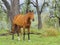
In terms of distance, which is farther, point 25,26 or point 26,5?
point 26,5

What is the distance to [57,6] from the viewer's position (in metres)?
27.0

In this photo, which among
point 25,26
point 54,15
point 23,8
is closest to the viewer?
point 25,26

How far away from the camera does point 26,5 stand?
25.4 meters

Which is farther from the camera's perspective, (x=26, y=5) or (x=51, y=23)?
(x=51, y=23)

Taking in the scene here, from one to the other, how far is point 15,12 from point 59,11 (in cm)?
1038

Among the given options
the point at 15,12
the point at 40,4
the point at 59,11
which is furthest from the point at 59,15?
the point at 15,12

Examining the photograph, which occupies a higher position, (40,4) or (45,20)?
(40,4)

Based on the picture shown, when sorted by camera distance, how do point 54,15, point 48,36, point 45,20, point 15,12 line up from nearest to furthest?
1. point 48,36
2. point 15,12
3. point 54,15
4. point 45,20

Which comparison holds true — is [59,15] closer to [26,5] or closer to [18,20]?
[26,5]

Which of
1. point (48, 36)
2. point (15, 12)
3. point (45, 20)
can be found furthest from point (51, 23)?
point (48, 36)

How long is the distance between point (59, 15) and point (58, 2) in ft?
6.63

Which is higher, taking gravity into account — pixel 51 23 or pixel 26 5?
pixel 26 5

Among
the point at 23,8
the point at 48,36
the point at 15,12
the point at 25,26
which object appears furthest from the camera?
the point at 23,8

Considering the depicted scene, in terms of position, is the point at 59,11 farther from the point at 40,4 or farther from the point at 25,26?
the point at 25,26
